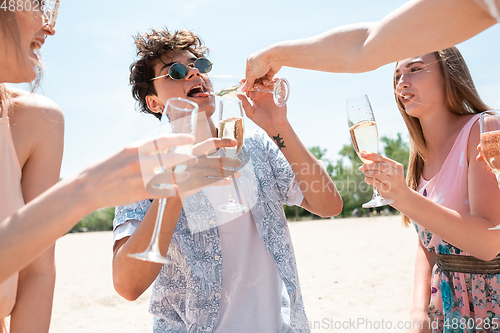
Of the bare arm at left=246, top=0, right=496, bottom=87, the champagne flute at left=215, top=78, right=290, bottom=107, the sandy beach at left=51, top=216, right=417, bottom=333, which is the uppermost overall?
the bare arm at left=246, top=0, right=496, bottom=87

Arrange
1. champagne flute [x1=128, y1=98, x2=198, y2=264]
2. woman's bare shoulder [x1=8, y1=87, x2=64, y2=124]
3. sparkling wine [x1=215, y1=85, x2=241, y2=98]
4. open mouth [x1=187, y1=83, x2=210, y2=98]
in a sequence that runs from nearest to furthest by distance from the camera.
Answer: champagne flute [x1=128, y1=98, x2=198, y2=264]
woman's bare shoulder [x1=8, y1=87, x2=64, y2=124]
sparkling wine [x1=215, y1=85, x2=241, y2=98]
open mouth [x1=187, y1=83, x2=210, y2=98]

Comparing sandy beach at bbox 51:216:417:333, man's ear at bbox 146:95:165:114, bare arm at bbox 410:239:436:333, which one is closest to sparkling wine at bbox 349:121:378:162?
bare arm at bbox 410:239:436:333

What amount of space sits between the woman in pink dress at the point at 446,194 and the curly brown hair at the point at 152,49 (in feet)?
5.87

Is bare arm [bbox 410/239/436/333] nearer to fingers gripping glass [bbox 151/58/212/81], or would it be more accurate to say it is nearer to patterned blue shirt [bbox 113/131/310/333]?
patterned blue shirt [bbox 113/131/310/333]

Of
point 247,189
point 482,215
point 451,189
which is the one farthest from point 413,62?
point 247,189

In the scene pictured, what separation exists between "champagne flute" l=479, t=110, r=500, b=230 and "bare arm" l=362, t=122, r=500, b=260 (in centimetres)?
35

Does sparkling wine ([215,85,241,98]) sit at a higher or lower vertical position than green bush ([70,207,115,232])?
higher

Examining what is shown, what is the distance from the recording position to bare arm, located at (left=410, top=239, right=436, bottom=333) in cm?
287

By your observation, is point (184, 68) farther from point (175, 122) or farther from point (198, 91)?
point (175, 122)

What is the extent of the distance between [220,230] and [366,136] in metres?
1.28

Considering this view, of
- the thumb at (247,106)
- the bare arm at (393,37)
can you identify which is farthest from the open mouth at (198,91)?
the bare arm at (393,37)

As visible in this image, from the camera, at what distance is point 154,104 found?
353 cm

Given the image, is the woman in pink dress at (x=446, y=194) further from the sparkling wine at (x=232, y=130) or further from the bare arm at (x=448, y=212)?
the sparkling wine at (x=232, y=130)

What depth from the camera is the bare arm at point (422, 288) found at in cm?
287
